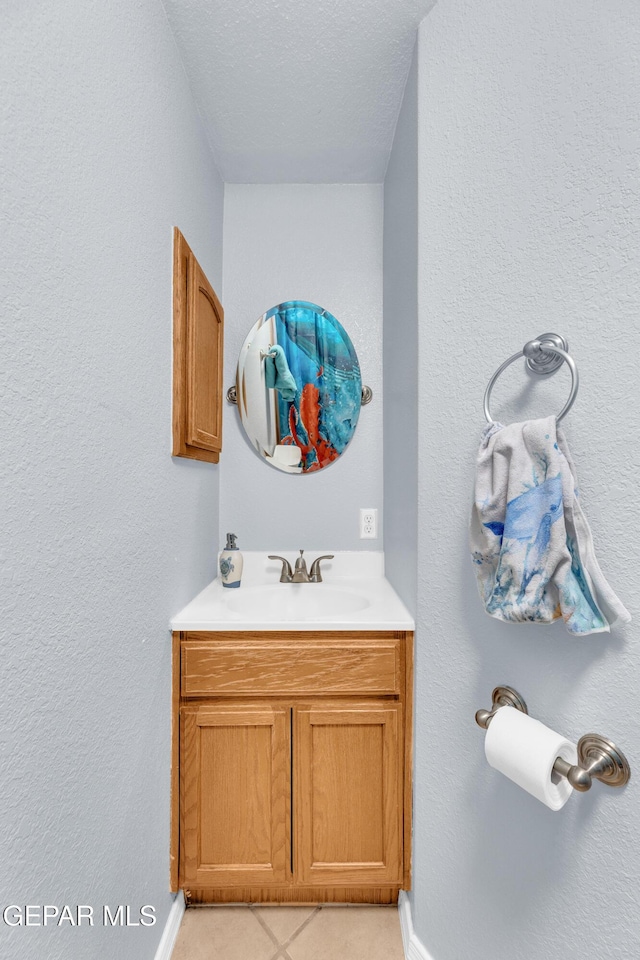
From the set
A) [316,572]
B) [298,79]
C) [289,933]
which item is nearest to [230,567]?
[316,572]

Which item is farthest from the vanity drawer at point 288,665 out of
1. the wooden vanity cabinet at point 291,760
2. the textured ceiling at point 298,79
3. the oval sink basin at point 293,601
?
the textured ceiling at point 298,79

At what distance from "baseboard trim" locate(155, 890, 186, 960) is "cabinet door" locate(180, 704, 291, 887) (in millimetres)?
88

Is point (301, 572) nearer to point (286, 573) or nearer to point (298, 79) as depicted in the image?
point (286, 573)

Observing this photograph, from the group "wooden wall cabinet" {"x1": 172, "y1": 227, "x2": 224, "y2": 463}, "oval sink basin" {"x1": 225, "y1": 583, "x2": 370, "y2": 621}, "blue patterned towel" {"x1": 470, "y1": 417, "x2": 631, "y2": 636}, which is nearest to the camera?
"blue patterned towel" {"x1": 470, "y1": 417, "x2": 631, "y2": 636}

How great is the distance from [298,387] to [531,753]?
1.34m

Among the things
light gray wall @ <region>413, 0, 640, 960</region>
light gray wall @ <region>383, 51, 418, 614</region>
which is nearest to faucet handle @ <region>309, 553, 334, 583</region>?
light gray wall @ <region>383, 51, 418, 614</region>

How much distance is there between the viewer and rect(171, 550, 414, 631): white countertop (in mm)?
1213

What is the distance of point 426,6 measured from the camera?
1.13 meters

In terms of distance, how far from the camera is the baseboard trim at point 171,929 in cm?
113

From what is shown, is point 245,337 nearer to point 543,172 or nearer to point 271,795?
point 543,172

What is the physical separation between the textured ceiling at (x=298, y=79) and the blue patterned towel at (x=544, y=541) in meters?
1.16

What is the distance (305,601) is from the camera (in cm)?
158

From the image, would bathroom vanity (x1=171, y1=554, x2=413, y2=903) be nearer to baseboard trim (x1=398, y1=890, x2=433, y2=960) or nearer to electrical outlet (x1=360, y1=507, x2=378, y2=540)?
baseboard trim (x1=398, y1=890, x2=433, y2=960)

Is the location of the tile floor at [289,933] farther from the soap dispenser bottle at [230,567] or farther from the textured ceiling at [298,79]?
the textured ceiling at [298,79]
